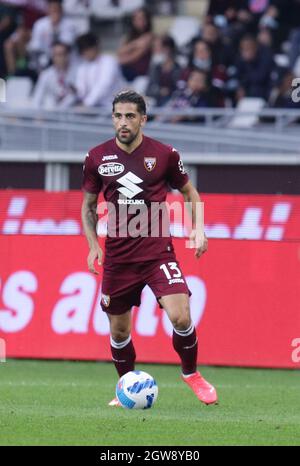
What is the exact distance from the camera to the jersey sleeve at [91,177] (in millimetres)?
10242

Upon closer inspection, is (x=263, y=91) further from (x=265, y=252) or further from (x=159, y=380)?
(x=159, y=380)

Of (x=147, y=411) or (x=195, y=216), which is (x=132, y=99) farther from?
(x=147, y=411)

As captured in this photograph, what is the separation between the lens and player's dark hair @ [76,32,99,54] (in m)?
20.8

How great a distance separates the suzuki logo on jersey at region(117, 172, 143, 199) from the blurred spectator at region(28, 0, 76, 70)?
12.9 meters

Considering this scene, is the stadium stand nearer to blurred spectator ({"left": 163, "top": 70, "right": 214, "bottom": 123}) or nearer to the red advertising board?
blurred spectator ({"left": 163, "top": 70, "right": 214, "bottom": 123})

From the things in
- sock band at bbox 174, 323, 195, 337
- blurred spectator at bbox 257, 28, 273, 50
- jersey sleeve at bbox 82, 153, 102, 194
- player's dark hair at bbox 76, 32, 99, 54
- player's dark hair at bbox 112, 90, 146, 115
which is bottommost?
sock band at bbox 174, 323, 195, 337

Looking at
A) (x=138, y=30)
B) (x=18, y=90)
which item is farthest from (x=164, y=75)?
(x=18, y=90)

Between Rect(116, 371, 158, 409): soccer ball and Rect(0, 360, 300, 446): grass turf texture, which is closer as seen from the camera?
Rect(0, 360, 300, 446): grass turf texture

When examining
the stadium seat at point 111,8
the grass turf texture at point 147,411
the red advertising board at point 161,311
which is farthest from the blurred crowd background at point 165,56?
the grass turf texture at point 147,411

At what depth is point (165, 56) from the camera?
20844 mm

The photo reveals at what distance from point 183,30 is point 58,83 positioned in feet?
10.1

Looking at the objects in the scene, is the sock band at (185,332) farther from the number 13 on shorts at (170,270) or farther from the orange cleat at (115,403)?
the orange cleat at (115,403)

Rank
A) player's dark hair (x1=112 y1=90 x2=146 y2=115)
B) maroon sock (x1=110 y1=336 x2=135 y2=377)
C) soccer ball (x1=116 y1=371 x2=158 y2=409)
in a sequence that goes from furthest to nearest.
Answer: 1. maroon sock (x1=110 y1=336 x2=135 y2=377)
2. player's dark hair (x1=112 y1=90 x2=146 y2=115)
3. soccer ball (x1=116 y1=371 x2=158 y2=409)

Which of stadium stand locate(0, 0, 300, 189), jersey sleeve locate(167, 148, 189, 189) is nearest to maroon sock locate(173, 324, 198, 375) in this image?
jersey sleeve locate(167, 148, 189, 189)
